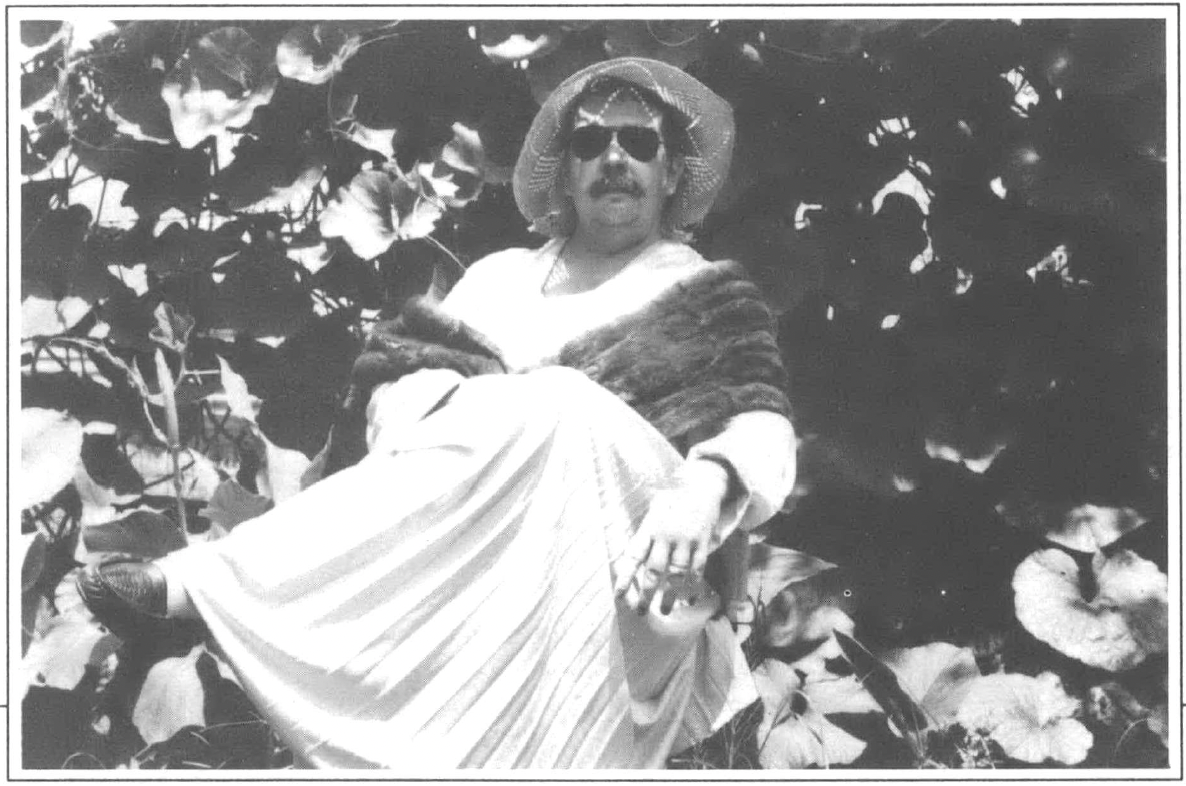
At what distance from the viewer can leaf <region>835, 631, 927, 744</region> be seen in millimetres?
3602

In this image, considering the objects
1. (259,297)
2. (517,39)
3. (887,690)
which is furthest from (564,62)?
(887,690)

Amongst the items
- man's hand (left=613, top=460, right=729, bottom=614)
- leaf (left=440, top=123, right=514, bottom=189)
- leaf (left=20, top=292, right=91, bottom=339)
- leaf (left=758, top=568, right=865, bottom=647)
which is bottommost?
leaf (left=758, top=568, right=865, bottom=647)

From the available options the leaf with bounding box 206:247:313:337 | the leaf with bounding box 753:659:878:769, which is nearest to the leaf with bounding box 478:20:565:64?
the leaf with bounding box 206:247:313:337

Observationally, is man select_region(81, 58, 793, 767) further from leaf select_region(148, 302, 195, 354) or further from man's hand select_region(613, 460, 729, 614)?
leaf select_region(148, 302, 195, 354)

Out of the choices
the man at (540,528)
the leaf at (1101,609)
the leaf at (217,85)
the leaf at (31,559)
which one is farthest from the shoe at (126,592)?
the leaf at (1101,609)

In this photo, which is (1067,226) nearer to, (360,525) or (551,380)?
(551,380)

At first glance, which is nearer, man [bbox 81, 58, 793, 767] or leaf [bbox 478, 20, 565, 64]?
man [bbox 81, 58, 793, 767]

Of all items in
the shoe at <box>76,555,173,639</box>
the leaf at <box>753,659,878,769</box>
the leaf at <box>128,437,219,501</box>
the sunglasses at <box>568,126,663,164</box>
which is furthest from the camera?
the leaf at <box>128,437,219,501</box>

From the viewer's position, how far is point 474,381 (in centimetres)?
324

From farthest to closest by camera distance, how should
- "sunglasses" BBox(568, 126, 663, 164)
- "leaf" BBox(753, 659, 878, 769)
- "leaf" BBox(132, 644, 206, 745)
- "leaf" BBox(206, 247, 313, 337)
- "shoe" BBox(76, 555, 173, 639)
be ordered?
"leaf" BBox(206, 247, 313, 337) < "leaf" BBox(132, 644, 206, 745) < "leaf" BBox(753, 659, 878, 769) < "sunglasses" BBox(568, 126, 663, 164) < "shoe" BBox(76, 555, 173, 639)

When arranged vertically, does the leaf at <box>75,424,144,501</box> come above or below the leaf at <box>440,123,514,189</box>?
below

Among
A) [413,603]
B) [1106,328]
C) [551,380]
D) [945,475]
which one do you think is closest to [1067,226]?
[1106,328]
